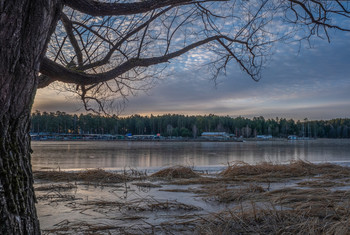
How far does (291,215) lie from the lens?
9.74 ft

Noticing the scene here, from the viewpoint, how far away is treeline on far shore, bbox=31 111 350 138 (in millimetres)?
126062

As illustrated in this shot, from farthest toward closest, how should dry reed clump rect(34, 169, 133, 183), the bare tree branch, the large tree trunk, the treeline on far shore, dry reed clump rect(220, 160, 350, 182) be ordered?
the treeline on far shore → dry reed clump rect(220, 160, 350, 182) → dry reed clump rect(34, 169, 133, 183) → the bare tree branch → the large tree trunk

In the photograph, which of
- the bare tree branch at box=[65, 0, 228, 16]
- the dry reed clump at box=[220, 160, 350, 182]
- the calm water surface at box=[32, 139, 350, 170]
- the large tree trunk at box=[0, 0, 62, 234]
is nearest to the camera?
the large tree trunk at box=[0, 0, 62, 234]

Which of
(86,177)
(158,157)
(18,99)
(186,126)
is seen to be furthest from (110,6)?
(186,126)

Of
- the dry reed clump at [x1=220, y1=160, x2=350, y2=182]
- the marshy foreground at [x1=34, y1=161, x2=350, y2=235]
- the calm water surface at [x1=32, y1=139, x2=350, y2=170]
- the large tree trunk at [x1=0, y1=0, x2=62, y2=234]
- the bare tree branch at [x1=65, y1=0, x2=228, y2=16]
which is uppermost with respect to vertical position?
the bare tree branch at [x1=65, y1=0, x2=228, y2=16]

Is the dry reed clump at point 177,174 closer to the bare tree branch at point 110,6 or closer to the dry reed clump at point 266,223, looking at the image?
the dry reed clump at point 266,223

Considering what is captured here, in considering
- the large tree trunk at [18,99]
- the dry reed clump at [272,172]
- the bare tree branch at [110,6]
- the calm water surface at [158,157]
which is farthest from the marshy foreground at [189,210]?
the calm water surface at [158,157]

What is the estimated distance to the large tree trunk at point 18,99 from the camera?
1.82m

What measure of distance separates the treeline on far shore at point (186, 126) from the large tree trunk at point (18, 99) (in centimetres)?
11967

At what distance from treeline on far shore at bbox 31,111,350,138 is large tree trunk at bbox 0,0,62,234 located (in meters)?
120

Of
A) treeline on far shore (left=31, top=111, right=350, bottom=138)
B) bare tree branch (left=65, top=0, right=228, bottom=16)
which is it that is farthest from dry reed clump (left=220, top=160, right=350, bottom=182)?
treeline on far shore (left=31, top=111, right=350, bottom=138)

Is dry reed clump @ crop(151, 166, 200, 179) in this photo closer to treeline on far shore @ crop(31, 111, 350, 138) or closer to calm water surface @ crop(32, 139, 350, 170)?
calm water surface @ crop(32, 139, 350, 170)

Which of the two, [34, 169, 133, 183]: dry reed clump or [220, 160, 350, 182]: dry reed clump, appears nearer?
[34, 169, 133, 183]: dry reed clump

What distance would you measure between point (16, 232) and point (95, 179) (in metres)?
5.08
